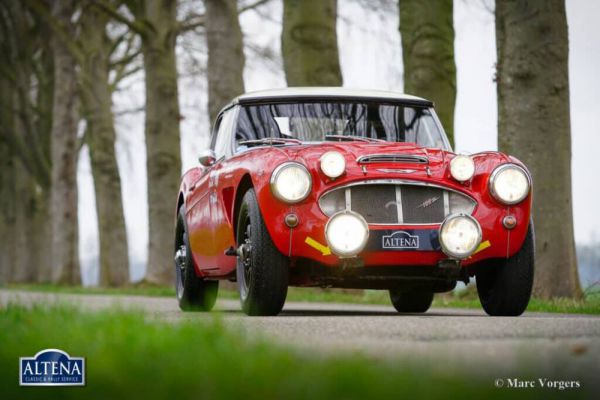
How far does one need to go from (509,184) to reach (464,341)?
7.64 feet

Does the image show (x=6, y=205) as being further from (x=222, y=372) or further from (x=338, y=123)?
(x=222, y=372)

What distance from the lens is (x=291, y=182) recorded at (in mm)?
6441

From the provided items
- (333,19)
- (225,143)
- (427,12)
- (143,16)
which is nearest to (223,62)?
(333,19)

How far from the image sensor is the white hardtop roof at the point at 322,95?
8.09m

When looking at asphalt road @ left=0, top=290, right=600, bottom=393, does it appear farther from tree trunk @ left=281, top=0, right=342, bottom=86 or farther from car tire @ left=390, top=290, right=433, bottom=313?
tree trunk @ left=281, top=0, right=342, bottom=86

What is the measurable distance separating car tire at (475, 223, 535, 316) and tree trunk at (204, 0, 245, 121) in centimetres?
934


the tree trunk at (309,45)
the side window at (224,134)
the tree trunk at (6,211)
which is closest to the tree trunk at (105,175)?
the tree trunk at (6,211)

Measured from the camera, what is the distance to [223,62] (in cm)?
1634

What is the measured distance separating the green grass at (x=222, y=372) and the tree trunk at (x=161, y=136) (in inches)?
583

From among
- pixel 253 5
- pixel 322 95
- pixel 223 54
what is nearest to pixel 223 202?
pixel 322 95

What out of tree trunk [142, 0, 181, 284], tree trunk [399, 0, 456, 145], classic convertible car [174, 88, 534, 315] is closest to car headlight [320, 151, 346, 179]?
classic convertible car [174, 88, 534, 315]

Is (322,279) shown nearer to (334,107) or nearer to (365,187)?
(365,187)

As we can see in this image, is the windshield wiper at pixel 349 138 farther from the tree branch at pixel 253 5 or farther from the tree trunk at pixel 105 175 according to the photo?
the tree branch at pixel 253 5

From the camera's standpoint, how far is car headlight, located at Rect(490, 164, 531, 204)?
6703 millimetres
